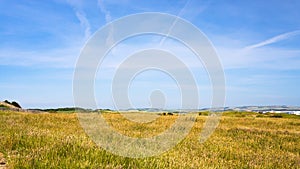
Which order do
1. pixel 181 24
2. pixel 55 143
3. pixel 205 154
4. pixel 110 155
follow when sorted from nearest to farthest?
pixel 110 155
pixel 55 143
pixel 205 154
pixel 181 24

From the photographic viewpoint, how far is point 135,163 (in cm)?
707

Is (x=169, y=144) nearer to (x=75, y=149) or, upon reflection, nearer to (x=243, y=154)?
(x=243, y=154)

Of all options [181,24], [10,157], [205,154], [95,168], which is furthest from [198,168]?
[181,24]

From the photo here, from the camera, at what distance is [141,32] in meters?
11.7

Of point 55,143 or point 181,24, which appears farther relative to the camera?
point 181,24

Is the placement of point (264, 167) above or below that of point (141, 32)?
below

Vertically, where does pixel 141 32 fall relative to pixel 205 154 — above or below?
above

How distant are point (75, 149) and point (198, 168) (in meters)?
2.93

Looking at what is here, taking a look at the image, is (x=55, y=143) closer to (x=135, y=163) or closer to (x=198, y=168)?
(x=135, y=163)

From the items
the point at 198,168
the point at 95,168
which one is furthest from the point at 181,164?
the point at 95,168

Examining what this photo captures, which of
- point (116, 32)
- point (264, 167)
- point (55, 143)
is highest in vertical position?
point (116, 32)

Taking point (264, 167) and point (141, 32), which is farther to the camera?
point (141, 32)

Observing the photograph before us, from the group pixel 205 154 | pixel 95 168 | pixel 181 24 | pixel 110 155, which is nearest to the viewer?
pixel 95 168

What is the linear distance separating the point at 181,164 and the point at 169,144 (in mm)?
4424
